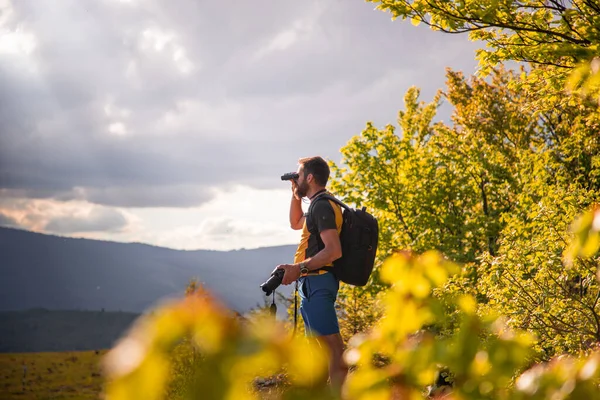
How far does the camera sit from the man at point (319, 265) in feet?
14.3

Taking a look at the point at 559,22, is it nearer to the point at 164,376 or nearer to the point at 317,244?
the point at 317,244

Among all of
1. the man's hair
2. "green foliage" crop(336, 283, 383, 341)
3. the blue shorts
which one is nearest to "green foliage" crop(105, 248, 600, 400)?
the blue shorts

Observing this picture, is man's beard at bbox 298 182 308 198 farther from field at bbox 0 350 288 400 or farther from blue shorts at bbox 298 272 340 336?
field at bbox 0 350 288 400

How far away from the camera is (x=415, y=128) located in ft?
82.0

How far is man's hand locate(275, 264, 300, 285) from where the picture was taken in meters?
4.32

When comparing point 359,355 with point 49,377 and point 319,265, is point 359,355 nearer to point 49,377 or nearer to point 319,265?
point 319,265

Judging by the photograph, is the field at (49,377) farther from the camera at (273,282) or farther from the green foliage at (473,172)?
the camera at (273,282)

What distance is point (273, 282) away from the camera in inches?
171

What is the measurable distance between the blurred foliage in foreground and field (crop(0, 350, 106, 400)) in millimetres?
110999

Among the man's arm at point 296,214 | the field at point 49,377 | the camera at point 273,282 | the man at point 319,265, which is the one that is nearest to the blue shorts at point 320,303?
the man at point 319,265

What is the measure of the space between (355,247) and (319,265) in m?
0.47

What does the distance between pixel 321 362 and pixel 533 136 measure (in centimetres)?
2198

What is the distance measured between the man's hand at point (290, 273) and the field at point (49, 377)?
354ft

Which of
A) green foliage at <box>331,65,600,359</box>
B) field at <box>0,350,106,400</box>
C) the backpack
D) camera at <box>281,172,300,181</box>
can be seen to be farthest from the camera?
field at <box>0,350,106,400</box>
